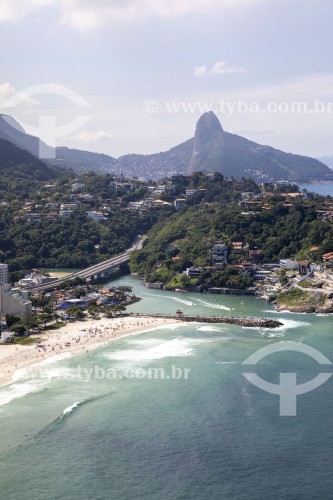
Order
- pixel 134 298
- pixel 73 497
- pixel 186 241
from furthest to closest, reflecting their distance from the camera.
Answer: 1. pixel 186 241
2. pixel 134 298
3. pixel 73 497

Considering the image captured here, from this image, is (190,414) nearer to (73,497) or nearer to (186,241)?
(73,497)

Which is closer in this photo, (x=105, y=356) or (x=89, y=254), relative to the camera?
(x=105, y=356)

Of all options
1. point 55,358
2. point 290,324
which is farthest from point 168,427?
point 290,324

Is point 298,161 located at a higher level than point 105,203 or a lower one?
higher

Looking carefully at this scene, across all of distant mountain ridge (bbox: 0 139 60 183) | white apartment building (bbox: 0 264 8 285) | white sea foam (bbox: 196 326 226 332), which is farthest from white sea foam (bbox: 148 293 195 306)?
distant mountain ridge (bbox: 0 139 60 183)

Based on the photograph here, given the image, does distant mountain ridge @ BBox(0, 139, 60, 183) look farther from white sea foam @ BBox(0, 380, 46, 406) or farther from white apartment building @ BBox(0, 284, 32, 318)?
white sea foam @ BBox(0, 380, 46, 406)

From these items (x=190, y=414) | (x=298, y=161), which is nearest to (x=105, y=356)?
(x=190, y=414)

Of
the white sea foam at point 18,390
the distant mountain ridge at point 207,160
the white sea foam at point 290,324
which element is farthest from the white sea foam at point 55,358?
the distant mountain ridge at point 207,160
